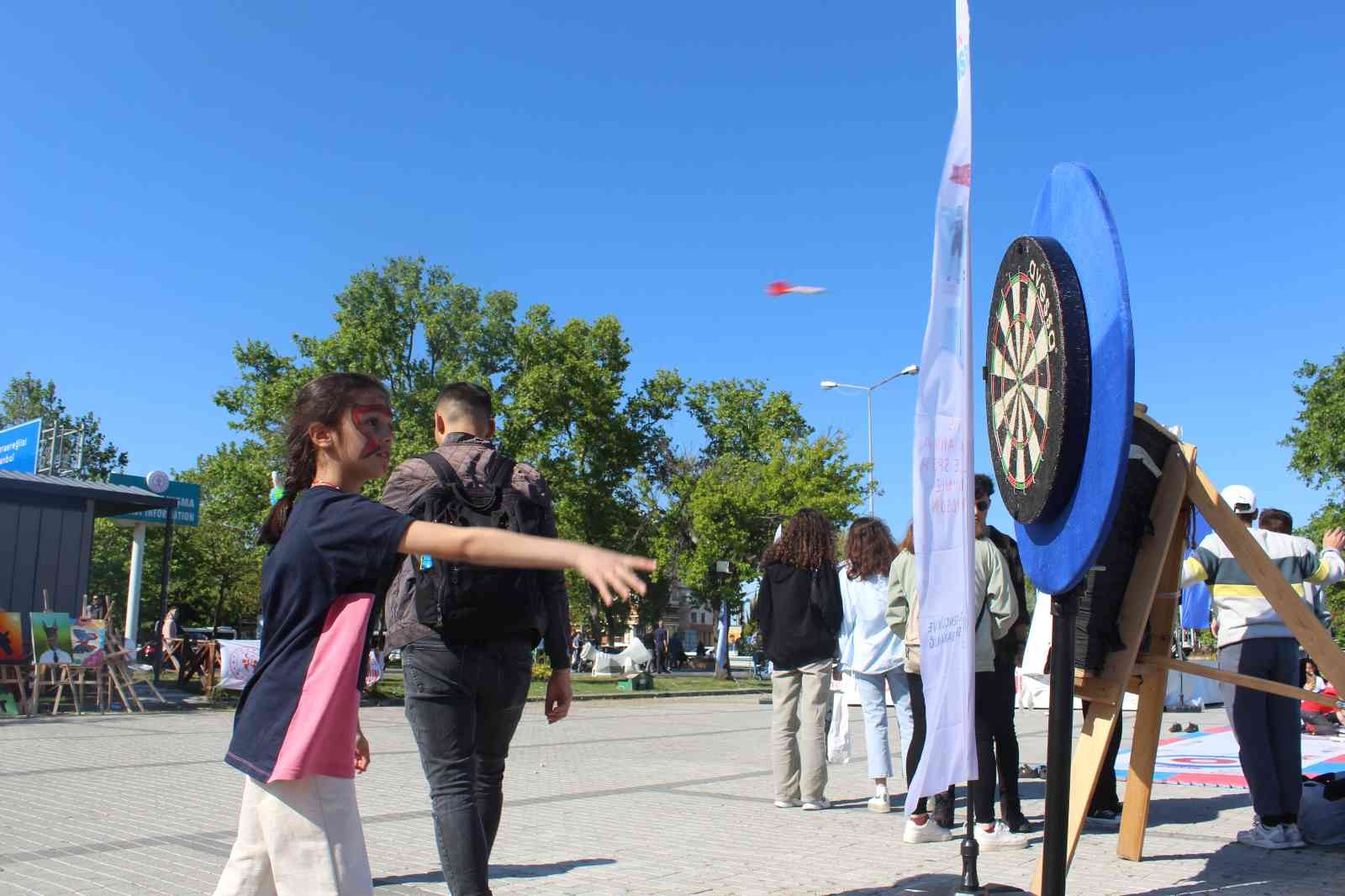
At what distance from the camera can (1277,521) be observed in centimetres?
662

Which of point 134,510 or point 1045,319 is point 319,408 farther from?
point 134,510

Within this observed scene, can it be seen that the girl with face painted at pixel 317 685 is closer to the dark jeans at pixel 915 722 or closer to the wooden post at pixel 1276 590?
the wooden post at pixel 1276 590

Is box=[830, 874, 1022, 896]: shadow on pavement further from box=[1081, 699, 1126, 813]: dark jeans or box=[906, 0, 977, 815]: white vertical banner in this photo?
box=[1081, 699, 1126, 813]: dark jeans

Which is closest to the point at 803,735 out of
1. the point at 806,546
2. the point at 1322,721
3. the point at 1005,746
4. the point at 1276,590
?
the point at 806,546

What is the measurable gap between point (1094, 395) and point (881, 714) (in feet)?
13.8

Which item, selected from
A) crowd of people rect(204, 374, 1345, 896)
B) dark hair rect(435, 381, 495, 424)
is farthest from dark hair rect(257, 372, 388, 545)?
dark hair rect(435, 381, 495, 424)

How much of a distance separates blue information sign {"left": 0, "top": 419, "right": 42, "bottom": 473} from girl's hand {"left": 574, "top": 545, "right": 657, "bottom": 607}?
1112 inches

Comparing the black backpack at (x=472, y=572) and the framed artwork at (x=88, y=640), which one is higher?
the black backpack at (x=472, y=572)

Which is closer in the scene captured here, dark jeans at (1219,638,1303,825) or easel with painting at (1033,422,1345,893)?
easel with painting at (1033,422,1345,893)

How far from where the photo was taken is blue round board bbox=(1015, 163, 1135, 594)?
11.7 feet

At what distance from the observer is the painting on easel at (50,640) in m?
15.0

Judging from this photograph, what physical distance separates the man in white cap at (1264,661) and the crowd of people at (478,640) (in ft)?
0.04

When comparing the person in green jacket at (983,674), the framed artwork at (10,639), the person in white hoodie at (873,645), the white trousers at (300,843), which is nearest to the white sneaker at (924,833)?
the person in green jacket at (983,674)

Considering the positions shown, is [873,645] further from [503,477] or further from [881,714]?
[503,477]
